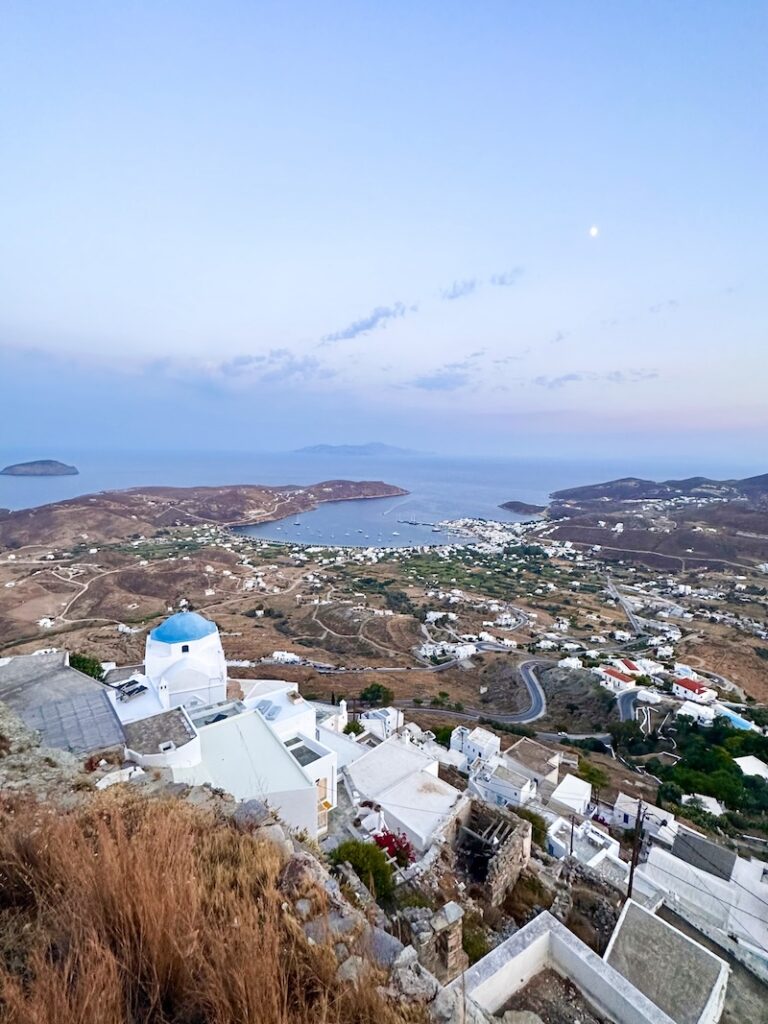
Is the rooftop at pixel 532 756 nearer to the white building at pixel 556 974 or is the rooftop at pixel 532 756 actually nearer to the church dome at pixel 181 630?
the church dome at pixel 181 630

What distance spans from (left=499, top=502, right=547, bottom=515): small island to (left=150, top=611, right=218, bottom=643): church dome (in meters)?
128

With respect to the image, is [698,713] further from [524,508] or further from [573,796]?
[524,508]

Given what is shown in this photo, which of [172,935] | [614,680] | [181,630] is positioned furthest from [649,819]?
[172,935]

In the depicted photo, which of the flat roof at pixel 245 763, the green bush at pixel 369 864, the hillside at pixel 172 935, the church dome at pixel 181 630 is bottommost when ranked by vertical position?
the green bush at pixel 369 864

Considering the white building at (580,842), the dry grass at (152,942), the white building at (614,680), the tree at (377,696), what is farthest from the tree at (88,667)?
the white building at (614,680)

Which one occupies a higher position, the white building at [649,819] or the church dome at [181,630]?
the church dome at [181,630]

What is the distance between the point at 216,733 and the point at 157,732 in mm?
1725

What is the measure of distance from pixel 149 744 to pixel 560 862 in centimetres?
852

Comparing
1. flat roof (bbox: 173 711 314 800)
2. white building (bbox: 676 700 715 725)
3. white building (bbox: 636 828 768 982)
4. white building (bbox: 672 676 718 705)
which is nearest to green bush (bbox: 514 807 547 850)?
white building (bbox: 636 828 768 982)

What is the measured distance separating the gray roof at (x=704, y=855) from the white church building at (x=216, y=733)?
9954 millimetres

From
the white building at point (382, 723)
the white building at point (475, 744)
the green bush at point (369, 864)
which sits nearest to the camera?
the green bush at point (369, 864)

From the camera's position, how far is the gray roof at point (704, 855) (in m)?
12.8

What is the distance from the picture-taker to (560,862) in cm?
1014

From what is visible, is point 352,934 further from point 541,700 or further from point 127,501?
point 127,501
